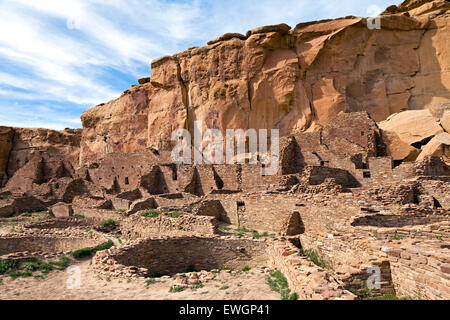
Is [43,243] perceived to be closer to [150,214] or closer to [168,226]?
[150,214]

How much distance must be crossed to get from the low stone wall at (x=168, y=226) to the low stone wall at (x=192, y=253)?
128 centimetres

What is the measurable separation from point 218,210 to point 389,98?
19.2 meters

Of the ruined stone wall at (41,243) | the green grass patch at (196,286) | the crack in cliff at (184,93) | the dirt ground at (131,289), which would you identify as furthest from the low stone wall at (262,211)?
the crack in cliff at (184,93)

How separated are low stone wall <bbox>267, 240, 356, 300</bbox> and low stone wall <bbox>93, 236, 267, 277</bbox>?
45.6 inches

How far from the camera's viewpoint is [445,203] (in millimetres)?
9617

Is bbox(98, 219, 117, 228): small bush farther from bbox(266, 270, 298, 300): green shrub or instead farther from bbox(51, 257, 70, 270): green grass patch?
bbox(266, 270, 298, 300): green shrub

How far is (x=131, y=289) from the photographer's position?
6316 mm

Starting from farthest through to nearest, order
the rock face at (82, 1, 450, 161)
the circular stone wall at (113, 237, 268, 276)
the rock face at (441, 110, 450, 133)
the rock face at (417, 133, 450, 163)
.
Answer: the rock face at (82, 1, 450, 161), the rock face at (441, 110, 450, 133), the rock face at (417, 133, 450, 163), the circular stone wall at (113, 237, 268, 276)

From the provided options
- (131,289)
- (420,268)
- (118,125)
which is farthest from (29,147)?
(420,268)

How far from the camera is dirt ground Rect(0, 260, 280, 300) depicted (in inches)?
237

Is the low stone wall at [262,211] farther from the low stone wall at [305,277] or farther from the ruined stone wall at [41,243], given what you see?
the ruined stone wall at [41,243]

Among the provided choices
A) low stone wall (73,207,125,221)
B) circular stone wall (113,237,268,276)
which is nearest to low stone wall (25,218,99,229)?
low stone wall (73,207,125,221)
